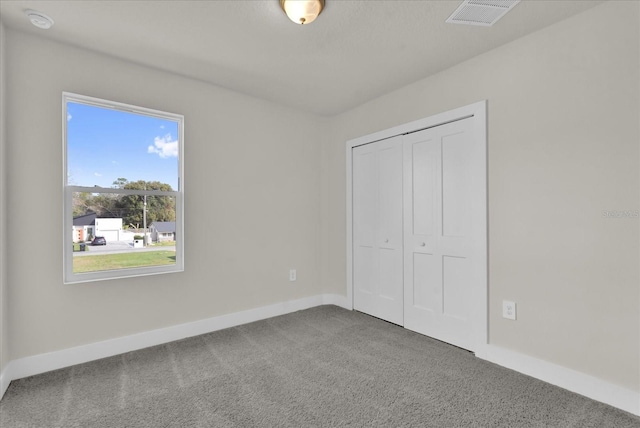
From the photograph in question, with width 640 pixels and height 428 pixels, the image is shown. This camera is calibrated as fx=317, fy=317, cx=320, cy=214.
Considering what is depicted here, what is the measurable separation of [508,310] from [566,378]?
1.76ft

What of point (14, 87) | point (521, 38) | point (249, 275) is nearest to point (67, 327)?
point (249, 275)

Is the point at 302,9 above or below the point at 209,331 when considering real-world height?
above

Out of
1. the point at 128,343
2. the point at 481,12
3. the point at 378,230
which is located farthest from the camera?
the point at 378,230

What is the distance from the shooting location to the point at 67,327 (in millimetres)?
2520

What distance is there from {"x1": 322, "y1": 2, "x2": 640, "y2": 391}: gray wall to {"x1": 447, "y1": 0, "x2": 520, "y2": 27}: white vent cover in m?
0.46

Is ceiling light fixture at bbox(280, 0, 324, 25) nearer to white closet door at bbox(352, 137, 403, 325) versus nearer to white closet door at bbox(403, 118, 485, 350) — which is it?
white closet door at bbox(403, 118, 485, 350)

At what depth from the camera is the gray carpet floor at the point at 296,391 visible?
186cm

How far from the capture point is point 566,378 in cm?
220

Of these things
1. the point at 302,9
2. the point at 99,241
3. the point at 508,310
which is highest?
the point at 302,9

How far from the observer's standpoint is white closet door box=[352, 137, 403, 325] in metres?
3.50

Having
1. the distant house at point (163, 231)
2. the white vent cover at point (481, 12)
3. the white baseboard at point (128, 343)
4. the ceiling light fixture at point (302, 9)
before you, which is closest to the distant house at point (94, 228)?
the distant house at point (163, 231)

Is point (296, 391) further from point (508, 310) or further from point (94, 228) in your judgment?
point (94, 228)

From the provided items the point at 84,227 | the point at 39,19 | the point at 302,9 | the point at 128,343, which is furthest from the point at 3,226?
the point at 302,9

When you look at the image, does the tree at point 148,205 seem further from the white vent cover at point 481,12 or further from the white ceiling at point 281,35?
the white vent cover at point 481,12
